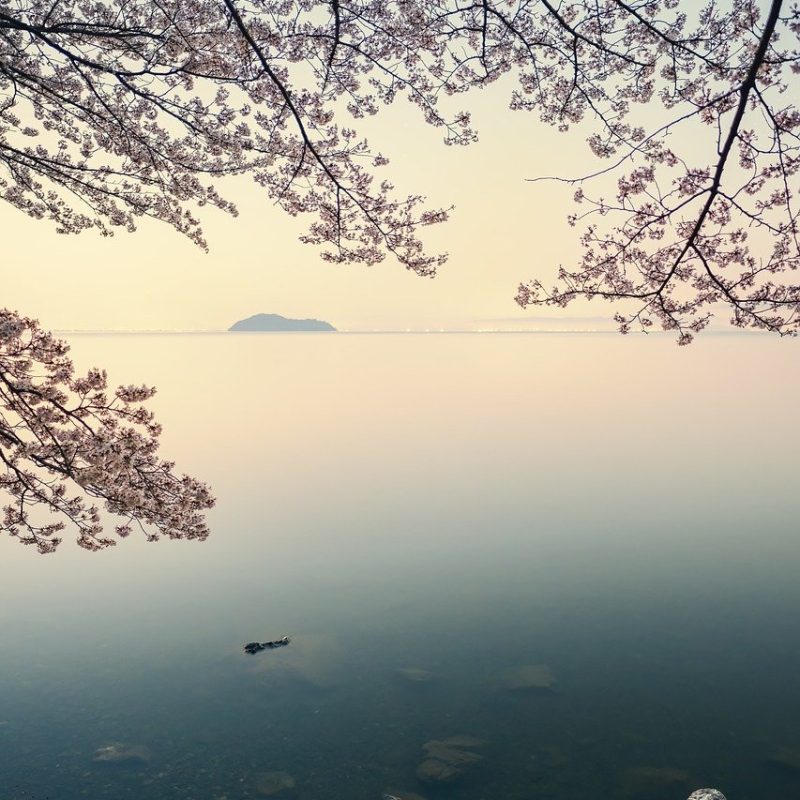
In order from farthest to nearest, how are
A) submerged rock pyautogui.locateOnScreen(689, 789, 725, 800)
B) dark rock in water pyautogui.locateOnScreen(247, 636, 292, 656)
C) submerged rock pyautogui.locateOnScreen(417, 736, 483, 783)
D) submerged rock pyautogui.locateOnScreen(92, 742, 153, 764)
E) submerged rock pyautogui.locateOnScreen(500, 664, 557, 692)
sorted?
dark rock in water pyautogui.locateOnScreen(247, 636, 292, 656), submerged rock pyautogui.locateOnScreen(500, 664, 557, 692), submerged rock pyautogui.locateOnScreen(92, 742, 153, 764), submerged rock pyautogui.locateOnScreen(417, 736, 483, 783), submerged rock pyautogui.locateOnScreen(689, 789, 725, 800)

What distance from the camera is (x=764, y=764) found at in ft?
36.7

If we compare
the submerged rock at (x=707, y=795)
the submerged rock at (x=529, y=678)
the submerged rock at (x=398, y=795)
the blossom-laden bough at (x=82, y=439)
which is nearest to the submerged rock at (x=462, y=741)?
the submerged rock at (x=398, y=795)

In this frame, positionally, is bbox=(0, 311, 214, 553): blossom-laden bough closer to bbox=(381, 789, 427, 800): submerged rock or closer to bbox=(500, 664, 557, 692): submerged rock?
bbox=(381, 789, 427, 800): submerged rock

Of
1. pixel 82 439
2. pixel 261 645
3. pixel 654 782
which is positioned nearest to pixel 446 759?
pixel 654 782

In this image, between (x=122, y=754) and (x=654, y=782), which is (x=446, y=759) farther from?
(x=122, y=754)

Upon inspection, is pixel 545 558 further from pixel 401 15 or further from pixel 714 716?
pixel 401 15

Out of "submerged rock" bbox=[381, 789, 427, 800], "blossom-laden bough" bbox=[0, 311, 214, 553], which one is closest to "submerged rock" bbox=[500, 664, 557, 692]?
"submerged rock" bbox=[381, 789, 427, 800]

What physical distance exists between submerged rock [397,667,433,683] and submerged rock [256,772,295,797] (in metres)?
3.52

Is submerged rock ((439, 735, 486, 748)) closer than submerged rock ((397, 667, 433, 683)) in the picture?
Yes

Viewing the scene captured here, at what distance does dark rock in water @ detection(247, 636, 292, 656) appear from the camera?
15.7 meters

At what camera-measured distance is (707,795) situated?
9758mm

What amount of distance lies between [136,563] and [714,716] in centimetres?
1749

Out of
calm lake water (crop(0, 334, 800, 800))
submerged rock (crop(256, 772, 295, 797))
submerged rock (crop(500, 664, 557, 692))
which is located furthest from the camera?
submerged rock (crop(500, 664, 557, 692))

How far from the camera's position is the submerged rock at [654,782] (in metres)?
10.6
